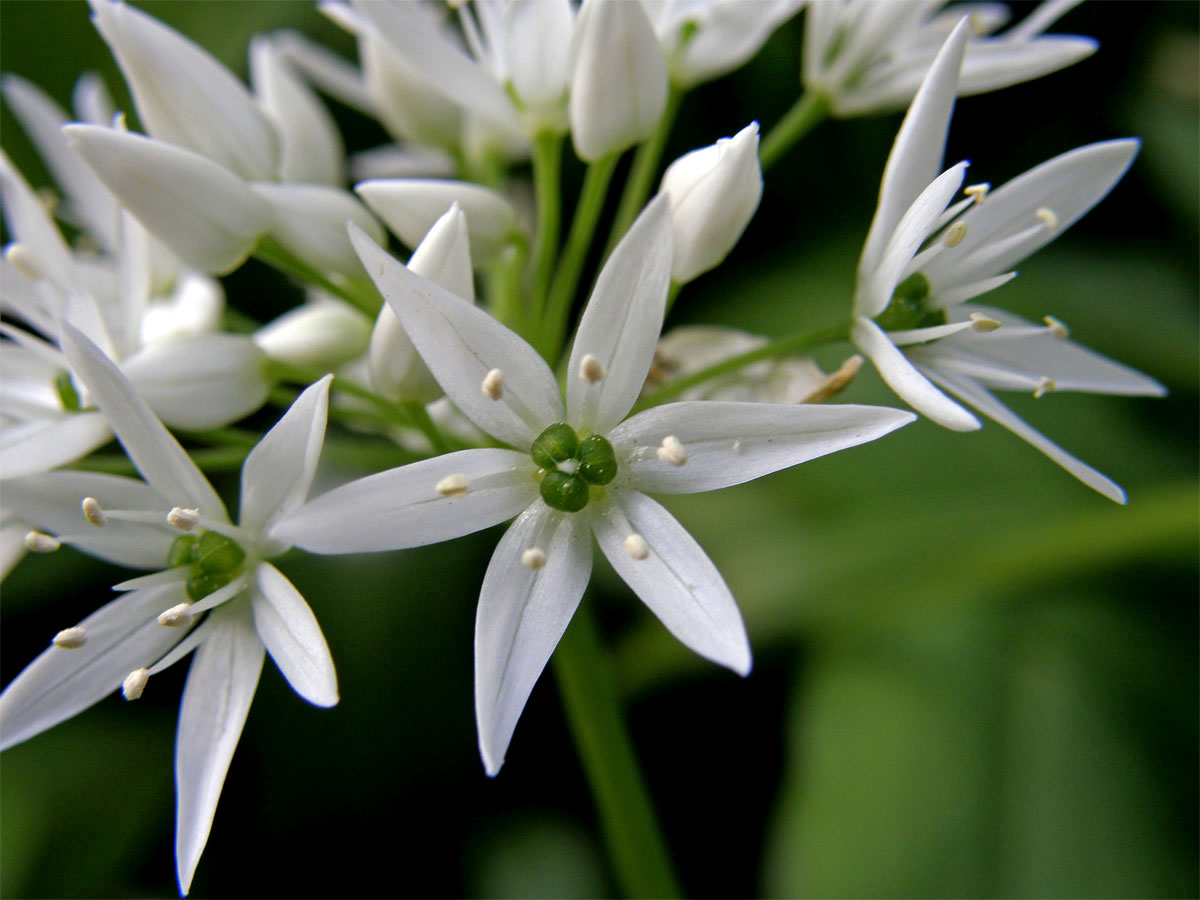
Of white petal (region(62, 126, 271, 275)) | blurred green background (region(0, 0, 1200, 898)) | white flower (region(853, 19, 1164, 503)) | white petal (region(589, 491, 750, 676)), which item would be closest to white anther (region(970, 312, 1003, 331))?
white flower (region(853, 19, 1164, 503))

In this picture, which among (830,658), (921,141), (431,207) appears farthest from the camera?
(830,658)

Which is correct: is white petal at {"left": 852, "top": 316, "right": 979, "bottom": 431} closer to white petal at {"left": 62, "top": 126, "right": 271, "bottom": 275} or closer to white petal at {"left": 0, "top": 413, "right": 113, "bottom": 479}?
white petal at {"left": 62, "top": 126, "right": 271, "bottom": 275}

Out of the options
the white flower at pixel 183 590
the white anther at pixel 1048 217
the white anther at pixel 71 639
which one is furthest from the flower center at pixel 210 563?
the white anther at pixel 1048 217

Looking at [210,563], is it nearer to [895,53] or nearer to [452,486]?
[452,486]

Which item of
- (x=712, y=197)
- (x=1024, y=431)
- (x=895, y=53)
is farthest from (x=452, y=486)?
(x=895, y=53)

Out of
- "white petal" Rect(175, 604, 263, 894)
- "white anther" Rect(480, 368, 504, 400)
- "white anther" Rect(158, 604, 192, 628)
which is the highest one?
"white anther" Rect(480, 368, 504, 400)

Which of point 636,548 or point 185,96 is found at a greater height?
point 185,96

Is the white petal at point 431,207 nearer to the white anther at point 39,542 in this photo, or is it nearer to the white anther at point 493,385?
the white anther at point 493,385

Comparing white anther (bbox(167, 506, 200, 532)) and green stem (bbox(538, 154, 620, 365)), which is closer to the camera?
white anther (bbox(167, 506, 200, 532))

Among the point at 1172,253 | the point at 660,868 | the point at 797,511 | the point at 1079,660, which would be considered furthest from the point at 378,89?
the point at 1172,253
